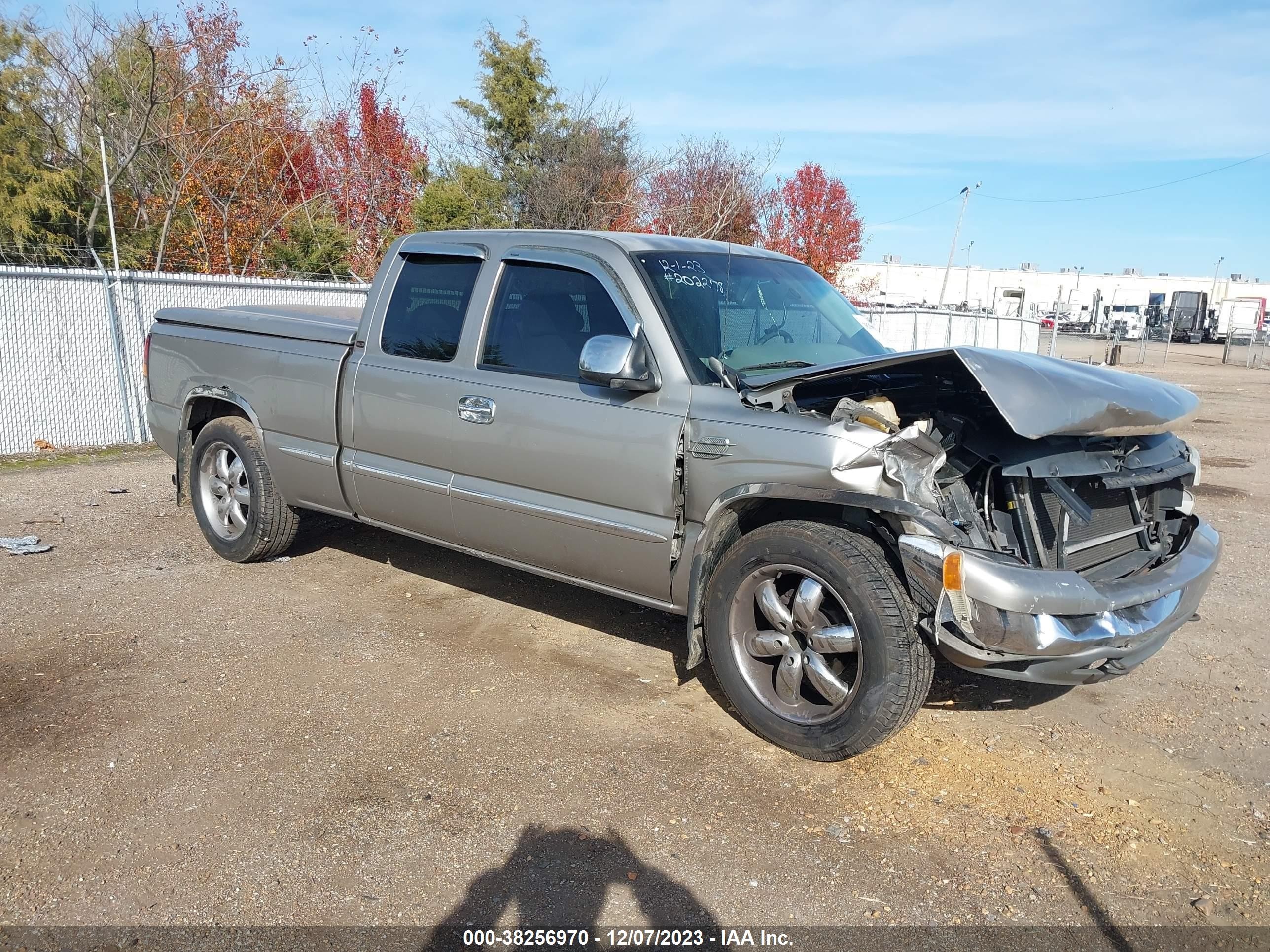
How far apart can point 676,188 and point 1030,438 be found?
23.4m

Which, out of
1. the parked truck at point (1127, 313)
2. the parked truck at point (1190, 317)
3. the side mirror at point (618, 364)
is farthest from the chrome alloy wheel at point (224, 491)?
the parked truck at point (1190, 317)

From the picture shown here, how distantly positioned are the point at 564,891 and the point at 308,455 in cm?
324

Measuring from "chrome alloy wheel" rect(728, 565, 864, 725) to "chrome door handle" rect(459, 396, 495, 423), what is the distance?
1525 millimetres

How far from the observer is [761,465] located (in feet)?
12.1

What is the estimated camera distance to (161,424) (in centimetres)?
633

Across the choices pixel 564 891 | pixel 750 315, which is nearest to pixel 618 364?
pixel 750 315

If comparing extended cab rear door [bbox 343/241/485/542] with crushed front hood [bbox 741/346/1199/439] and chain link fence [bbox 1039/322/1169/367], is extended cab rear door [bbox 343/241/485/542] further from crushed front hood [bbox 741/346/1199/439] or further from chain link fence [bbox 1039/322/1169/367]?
chain link fence [bbox 1039/322/1169/367]

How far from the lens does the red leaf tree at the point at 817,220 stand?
34.1 metres

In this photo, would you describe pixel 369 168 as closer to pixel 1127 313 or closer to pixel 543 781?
pixel 543 781

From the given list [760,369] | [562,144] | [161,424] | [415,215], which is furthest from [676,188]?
[760,369]

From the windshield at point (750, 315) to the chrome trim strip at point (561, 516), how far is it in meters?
0.77

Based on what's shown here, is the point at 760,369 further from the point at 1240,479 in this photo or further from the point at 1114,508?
the point at 1240,479

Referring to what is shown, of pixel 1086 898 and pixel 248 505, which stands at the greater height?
pixel 248 505

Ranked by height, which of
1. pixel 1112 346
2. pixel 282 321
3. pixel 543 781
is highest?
pixel 282 321
